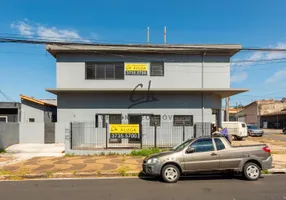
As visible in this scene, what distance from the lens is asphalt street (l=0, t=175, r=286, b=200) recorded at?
6.96 m

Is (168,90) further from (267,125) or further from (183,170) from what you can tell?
(267,125)

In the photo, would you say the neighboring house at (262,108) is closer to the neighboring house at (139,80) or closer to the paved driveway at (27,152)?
the neighboring house at (139,80)

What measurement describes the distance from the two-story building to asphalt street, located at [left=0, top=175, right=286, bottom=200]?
10.1 m

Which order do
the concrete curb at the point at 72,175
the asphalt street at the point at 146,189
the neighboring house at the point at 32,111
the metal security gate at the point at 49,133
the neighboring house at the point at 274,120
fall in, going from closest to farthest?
the asphalt street at the point at 146,189
the concrete curb at the point at 72,175
the metal security gate at the point at 49,133
the neighboring house at the point at 32,111
the neighboring house at the point at 274,120

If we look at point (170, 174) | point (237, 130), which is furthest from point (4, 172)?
point (237, 130)

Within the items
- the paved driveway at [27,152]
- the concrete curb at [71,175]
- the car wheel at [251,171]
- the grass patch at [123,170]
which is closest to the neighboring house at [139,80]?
the paved driveway at [27,152]

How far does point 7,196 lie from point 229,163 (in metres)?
6.72

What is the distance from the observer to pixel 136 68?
19438mm

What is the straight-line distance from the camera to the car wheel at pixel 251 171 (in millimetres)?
8852

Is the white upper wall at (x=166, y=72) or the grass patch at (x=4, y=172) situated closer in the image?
the grass patch at (x=4, y=172)

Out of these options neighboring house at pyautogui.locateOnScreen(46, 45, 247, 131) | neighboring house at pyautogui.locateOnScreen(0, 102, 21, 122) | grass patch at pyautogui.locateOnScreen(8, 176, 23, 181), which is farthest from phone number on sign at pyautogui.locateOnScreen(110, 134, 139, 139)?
neighboring house at pyautogui.locateOnScreen(0, 102, 21, 122)

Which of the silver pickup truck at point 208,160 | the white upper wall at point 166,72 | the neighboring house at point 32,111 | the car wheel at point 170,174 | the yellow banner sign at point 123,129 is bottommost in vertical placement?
the car wheel at point 170,174

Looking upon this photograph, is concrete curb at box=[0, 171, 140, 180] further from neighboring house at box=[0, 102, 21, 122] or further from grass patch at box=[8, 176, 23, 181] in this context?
neighboring house at box=[0, 102, 21, 122]

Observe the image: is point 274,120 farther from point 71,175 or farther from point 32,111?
point 71,175
